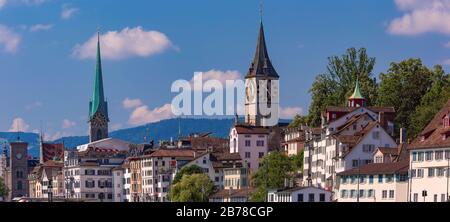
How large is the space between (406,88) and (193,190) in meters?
19.1

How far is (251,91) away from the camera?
6309 inches

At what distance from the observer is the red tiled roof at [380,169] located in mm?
70812

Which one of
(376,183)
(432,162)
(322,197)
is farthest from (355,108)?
(432,162)

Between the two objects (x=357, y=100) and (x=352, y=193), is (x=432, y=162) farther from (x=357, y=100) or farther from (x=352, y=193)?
(x=357, y=100)

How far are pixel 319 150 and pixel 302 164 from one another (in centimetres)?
737

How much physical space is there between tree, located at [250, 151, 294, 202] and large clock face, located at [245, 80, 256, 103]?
2352 inches

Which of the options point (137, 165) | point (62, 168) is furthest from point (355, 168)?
point (62, 168)

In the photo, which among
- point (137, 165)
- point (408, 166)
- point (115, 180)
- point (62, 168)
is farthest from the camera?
point (62, 168)

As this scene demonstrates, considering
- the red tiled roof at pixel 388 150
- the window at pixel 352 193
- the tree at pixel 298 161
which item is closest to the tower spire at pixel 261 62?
the tree at pixel 298 161

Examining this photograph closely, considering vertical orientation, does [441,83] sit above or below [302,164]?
above

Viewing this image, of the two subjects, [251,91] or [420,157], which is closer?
[420,157]

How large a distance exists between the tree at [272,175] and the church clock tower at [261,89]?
4604 cm
